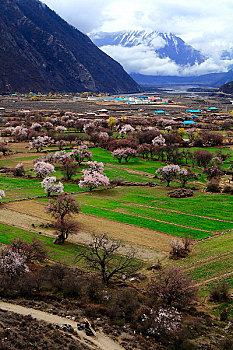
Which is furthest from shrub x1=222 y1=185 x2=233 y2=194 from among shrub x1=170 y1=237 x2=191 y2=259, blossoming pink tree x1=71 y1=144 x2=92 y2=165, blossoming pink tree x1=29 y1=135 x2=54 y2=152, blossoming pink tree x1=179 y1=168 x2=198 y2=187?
blossoming pink tree x1=29 y1=135 x2=54 y2=152

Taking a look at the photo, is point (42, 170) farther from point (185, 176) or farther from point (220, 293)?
point (220, 293)

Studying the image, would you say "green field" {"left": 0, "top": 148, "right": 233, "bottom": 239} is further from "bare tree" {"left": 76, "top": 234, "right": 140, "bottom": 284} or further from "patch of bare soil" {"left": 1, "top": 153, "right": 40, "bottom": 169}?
"patch of bare soil" {"left": 1, "top": 153, "right": 40, "bottom": 169}

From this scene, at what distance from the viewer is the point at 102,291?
102ft

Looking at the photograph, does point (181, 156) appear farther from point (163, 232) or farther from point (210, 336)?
point (210, 336)

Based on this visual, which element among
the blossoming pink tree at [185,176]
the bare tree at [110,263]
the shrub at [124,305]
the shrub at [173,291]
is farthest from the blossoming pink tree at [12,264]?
the blossoming pink tree at [185,176]

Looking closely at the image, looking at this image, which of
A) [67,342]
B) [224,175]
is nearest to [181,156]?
[224,175]

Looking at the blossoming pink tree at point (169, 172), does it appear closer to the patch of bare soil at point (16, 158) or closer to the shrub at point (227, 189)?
the shrub at point (227, 189)

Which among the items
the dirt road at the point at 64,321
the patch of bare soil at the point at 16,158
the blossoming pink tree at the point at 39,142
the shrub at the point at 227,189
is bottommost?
the dirt road at the point at 64,321

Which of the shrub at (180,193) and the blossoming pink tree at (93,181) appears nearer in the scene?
the shrub at (180,193)

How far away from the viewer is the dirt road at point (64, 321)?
24328mm

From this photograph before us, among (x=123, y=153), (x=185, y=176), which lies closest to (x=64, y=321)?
(x=185, y=176)

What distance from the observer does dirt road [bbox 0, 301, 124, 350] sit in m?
24.3

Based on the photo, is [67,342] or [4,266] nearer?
[67,342]

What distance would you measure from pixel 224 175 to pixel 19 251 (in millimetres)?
56107
